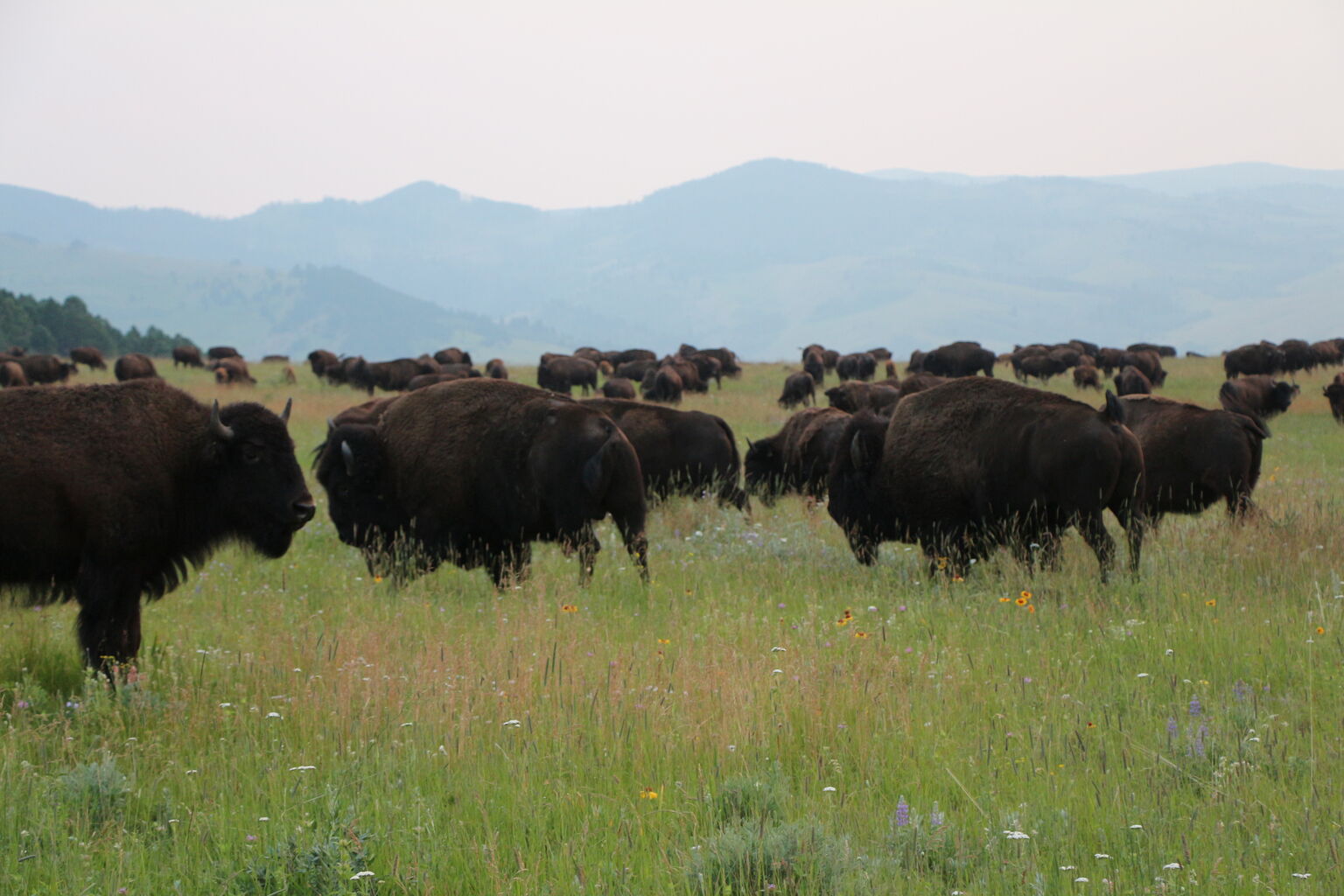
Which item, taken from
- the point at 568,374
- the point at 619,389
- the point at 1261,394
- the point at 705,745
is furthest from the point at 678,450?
the point at 568,374

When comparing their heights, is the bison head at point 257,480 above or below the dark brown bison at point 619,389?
above

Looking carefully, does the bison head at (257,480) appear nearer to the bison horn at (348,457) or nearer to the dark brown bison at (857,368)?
the bison horn at (348,457)

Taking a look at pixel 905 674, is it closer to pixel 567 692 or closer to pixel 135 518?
pixel 567 692

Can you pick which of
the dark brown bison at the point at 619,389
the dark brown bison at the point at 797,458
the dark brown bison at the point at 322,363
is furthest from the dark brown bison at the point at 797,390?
the dark brown bison at the point at 322,363

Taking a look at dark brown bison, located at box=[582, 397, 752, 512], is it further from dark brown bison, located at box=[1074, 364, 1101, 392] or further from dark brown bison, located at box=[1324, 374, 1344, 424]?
dark brown bison, located at box=[1074, 364, 1101, 392]

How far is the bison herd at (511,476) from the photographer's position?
600 centimetres

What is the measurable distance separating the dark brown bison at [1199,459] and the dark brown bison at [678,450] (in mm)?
5200

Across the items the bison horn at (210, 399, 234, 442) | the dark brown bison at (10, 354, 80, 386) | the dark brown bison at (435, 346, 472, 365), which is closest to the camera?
the bison horn at (210, 399, 234, 442)

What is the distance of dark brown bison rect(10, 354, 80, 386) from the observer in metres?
48.8

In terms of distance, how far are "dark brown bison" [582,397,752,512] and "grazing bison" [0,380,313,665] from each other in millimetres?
8004

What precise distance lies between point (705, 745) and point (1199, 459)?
8375mm

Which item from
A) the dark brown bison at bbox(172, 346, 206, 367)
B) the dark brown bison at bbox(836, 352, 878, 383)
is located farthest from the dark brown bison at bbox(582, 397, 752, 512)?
the dark brown bison at bbox(172, 346, 206, 367)

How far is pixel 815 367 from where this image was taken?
5425 centimetres

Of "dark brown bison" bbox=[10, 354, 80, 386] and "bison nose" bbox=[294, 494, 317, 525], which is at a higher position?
"bison nose" bbox=[294, 494, 317, 525]
